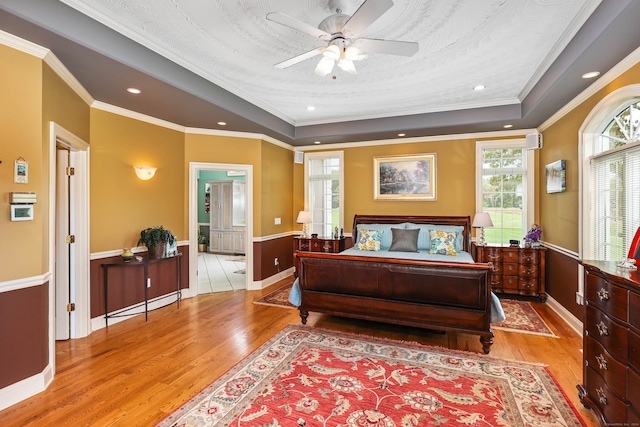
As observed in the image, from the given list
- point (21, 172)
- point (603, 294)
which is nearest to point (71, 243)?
point (21, 172)

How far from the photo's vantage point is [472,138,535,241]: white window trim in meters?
5.07

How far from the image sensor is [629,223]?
9.70 feet

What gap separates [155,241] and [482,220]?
15.9 ft

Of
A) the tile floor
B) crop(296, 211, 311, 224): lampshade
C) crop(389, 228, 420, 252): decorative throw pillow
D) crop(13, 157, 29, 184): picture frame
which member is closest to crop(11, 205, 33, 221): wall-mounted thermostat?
crop(13, 157, 29, 184): picture frame

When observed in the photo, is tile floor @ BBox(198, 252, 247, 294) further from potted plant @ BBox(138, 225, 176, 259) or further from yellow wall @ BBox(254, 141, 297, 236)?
potted plant @ BBox(138, 225, 176, 259)

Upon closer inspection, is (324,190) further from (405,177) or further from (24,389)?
(24,389)

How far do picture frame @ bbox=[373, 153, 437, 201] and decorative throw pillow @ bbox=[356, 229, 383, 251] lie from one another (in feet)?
3.10

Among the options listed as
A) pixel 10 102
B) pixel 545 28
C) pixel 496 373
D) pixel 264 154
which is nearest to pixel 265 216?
pixel 264 154

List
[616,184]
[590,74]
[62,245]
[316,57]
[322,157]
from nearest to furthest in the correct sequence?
1. [590,74]
2. [616,184]
3. [316,57]
4. [62,245]
5. [322,157]

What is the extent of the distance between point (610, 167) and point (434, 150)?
270cm

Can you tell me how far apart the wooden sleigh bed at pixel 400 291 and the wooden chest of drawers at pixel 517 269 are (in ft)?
5.64

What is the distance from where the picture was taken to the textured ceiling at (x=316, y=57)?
2.41 metres

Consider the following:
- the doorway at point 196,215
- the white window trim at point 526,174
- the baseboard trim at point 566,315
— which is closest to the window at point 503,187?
the white window trim at point 526,174

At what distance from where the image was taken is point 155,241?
4.15 metres
